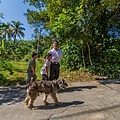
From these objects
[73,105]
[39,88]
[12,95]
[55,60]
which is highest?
[55,60]

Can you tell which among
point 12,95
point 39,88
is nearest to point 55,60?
point 39,88

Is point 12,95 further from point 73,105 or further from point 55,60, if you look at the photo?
point 73,105

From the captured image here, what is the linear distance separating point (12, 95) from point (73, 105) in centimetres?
225

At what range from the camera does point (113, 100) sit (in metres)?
6.53

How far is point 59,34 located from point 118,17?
3282 mm

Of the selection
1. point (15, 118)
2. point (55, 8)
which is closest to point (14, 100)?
point (15, 118)

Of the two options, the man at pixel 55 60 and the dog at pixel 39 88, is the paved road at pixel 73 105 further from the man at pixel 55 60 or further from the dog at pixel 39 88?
the man at pixel 55 60

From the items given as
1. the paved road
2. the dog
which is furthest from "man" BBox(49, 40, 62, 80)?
the dog

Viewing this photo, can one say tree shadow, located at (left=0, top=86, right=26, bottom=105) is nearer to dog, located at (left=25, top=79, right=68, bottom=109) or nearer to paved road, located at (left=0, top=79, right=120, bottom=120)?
paved road, located at (left=0, top=79, right=120, bottom=120)

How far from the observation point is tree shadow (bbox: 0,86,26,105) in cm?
683

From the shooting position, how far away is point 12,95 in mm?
7469

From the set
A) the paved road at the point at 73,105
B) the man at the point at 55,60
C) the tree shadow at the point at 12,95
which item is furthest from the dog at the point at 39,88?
the man at the point at 55,60

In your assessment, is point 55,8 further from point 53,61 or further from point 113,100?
point 113,100

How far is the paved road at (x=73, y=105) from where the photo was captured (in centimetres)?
545
